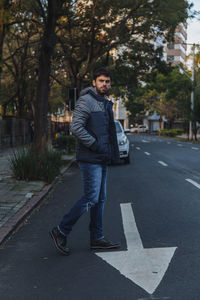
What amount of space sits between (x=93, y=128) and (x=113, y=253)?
1406 millimetres

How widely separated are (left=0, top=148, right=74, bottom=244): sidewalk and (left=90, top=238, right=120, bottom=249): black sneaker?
121cm

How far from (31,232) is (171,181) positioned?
5.65 meters

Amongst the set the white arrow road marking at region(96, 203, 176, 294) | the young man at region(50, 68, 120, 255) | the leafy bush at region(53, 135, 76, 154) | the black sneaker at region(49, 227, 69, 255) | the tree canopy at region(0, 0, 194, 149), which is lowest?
the white arrow road marking at region(96, 203, 176, 294)

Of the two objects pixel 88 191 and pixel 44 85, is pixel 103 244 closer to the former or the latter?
pixel 88 191

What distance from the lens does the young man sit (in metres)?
4.68

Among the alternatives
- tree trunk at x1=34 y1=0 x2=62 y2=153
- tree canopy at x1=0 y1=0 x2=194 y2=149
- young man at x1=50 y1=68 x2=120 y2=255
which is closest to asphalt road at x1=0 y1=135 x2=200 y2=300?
young man at x1=50 y1=68 x2=120 y2=255

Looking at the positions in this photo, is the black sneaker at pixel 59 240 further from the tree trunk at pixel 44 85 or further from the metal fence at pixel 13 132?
the metal fence at pixel 13 132

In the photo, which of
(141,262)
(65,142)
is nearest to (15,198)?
(141,262)

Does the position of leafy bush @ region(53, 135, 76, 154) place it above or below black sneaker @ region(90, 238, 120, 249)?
above

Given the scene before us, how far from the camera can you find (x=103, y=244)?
196 inches

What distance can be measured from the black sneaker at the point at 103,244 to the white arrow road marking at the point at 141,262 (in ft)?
0.51

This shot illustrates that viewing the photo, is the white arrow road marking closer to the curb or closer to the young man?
the young man

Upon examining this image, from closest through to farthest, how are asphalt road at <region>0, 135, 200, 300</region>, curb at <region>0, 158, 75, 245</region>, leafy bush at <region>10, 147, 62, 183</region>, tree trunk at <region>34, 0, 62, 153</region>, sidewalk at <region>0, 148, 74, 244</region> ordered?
asphalt road at <region>0, 135, 200, 300</region>
curb at <region>0, 158, 75, 245</region>
sidewalk at <region>0, 148, 74, 244</region>
leafy bush at <region>10, 147, 62, 183</region>
tree trunk at <region>34, 0, 62, 153</region>

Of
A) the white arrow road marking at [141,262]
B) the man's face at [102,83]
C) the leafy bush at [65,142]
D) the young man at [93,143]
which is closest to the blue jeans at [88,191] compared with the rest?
the young man at [93,143]
